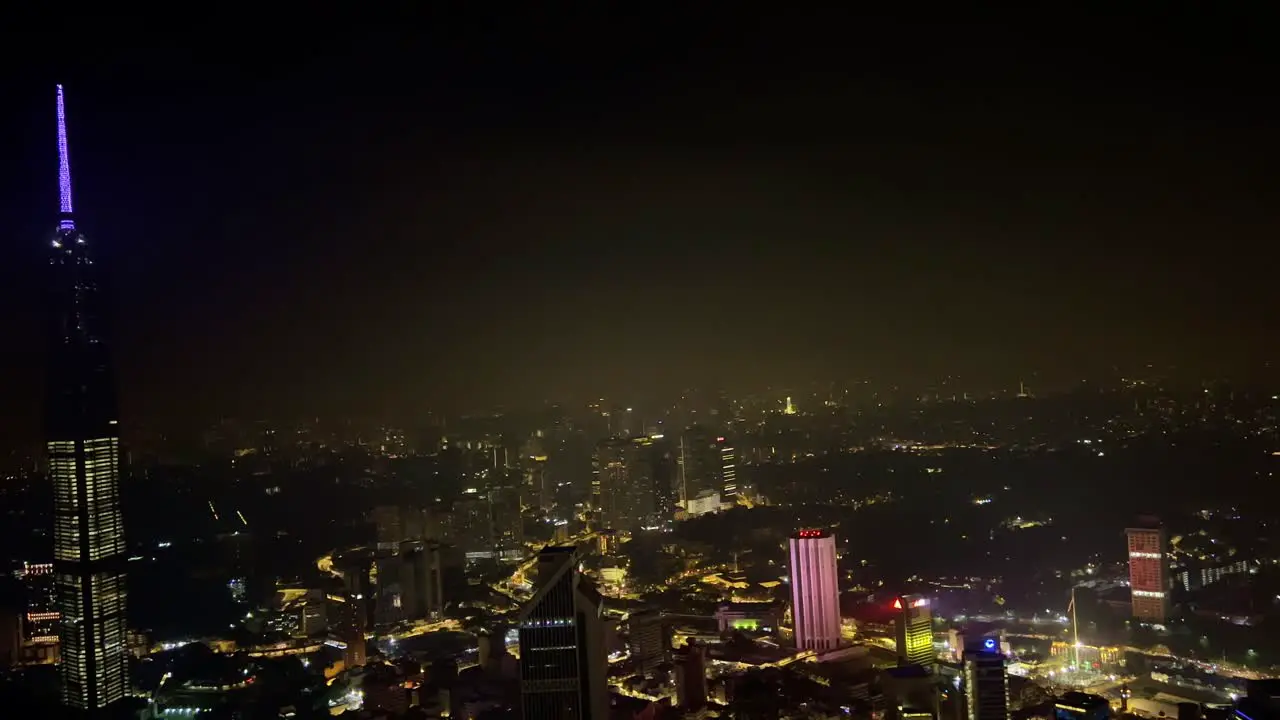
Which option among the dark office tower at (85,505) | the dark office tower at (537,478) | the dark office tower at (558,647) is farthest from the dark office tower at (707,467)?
the dark office tower at (558,647)

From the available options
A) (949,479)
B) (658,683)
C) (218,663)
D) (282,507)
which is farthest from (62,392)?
(949,479)

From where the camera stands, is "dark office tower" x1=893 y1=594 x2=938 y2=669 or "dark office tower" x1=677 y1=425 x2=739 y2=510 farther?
"dark office tower" x1=677 y1=425 x2=739 y2=510

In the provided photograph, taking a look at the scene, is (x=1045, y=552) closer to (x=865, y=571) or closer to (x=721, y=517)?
(x=865, y=571)

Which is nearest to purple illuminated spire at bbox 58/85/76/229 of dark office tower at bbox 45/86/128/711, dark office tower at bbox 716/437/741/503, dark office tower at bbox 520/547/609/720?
dark office tower at bbox 45/86/128/711

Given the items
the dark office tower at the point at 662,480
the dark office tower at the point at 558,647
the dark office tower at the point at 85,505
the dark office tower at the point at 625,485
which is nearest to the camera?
the dark office tower at the point at 558,647

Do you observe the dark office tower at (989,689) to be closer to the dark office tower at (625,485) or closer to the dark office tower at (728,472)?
the dark office tower at (625,485)

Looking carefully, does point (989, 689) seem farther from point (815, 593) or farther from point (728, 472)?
point (728, 472)

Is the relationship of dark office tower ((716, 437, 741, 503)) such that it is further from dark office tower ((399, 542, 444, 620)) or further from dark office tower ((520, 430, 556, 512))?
dark office tower ((399, 542, 444, 620))
